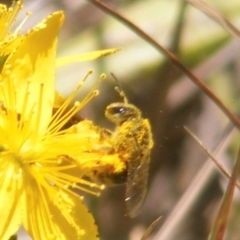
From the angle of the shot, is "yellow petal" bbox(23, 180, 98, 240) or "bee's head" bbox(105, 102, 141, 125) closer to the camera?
"yellow petal" bbox(23, 180, 98, 240)

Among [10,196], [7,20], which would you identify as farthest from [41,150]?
[7,20]

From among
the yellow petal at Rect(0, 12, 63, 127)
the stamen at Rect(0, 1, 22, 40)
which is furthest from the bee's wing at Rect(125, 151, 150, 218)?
the stamen at Rect(0, 1, 22, 40)

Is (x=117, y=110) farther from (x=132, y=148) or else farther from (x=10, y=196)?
(x=10, y=196)

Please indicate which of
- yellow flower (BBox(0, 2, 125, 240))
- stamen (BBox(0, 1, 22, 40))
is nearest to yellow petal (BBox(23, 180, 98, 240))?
yellow flower (BBox(0, 2, 125, 240))

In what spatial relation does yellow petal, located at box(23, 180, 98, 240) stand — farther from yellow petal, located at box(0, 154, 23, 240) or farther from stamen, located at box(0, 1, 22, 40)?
stamen, located at box(0, 1, 22, 40)

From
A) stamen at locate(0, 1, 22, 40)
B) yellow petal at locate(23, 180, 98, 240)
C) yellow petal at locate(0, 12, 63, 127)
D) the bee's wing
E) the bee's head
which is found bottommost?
the bee's wing

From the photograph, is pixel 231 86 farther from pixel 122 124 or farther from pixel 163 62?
pixel 122 124

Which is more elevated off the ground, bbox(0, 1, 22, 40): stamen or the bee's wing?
bbox(0, 1, 22, 40): stamen

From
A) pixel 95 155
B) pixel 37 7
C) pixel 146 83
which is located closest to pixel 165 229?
pixel 146 83
